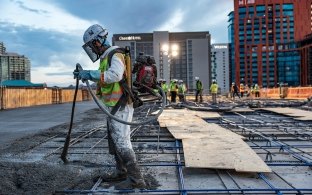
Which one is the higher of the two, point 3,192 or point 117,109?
point 117,109

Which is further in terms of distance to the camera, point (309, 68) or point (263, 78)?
point (263, 78)

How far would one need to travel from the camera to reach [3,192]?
4242 mm

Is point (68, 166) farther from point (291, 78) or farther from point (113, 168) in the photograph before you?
point (291, 78)

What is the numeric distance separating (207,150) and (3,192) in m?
2.84

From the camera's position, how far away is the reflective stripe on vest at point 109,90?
443 centimetres

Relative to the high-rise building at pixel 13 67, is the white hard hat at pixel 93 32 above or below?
below

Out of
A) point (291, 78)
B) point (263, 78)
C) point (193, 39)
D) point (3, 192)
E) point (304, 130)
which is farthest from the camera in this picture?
point (263, 78)

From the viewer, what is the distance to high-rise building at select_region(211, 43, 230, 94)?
86.2m

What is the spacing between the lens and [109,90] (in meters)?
4.50

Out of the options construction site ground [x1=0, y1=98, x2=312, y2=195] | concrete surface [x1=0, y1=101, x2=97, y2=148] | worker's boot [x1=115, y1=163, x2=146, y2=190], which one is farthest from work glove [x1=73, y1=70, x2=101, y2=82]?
concrete surface [x1=0, y1=101, x2=97, y2=148]

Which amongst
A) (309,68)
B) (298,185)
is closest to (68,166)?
(298,185)

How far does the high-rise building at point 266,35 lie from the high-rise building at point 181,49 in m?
23.0

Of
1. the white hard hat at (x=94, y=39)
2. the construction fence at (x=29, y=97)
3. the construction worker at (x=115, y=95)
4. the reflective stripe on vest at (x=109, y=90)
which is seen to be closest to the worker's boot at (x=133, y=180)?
the construction worker at (x=115, y=95)

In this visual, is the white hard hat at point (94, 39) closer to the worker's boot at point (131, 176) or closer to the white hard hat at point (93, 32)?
the white hard hat at point (93, 32)
